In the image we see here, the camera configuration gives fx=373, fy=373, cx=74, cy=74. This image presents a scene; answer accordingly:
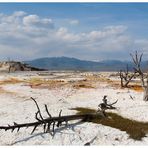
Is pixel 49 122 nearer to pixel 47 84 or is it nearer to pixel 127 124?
pixel 127 124

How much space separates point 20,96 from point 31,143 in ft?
52.7

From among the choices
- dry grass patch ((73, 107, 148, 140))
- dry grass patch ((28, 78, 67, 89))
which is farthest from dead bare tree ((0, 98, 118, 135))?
dry grass patch ((28, 78, 67, 89))

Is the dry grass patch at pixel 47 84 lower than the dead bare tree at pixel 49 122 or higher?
higher

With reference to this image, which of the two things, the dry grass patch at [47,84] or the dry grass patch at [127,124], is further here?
the dry grass patch at [47,84]

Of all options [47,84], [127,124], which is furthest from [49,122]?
[47,84]

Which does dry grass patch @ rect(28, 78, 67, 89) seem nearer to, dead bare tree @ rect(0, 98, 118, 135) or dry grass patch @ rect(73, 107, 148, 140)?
dry grass patch @ rect(73, 107, 148, 140)

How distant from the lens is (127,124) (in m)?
20.6

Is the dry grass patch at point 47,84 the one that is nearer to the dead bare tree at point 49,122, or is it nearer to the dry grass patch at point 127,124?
the dry grass patch at point 127,124

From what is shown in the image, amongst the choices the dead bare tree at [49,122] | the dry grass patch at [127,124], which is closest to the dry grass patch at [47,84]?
the dry grass patch at [127,124]

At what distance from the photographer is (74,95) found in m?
33.7

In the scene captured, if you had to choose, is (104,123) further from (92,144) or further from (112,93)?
(112,93)

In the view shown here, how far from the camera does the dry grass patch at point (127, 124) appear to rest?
1858 cm

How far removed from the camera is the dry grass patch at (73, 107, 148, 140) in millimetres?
18578

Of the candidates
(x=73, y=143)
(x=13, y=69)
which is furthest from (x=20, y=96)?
(x=13, y=69)
